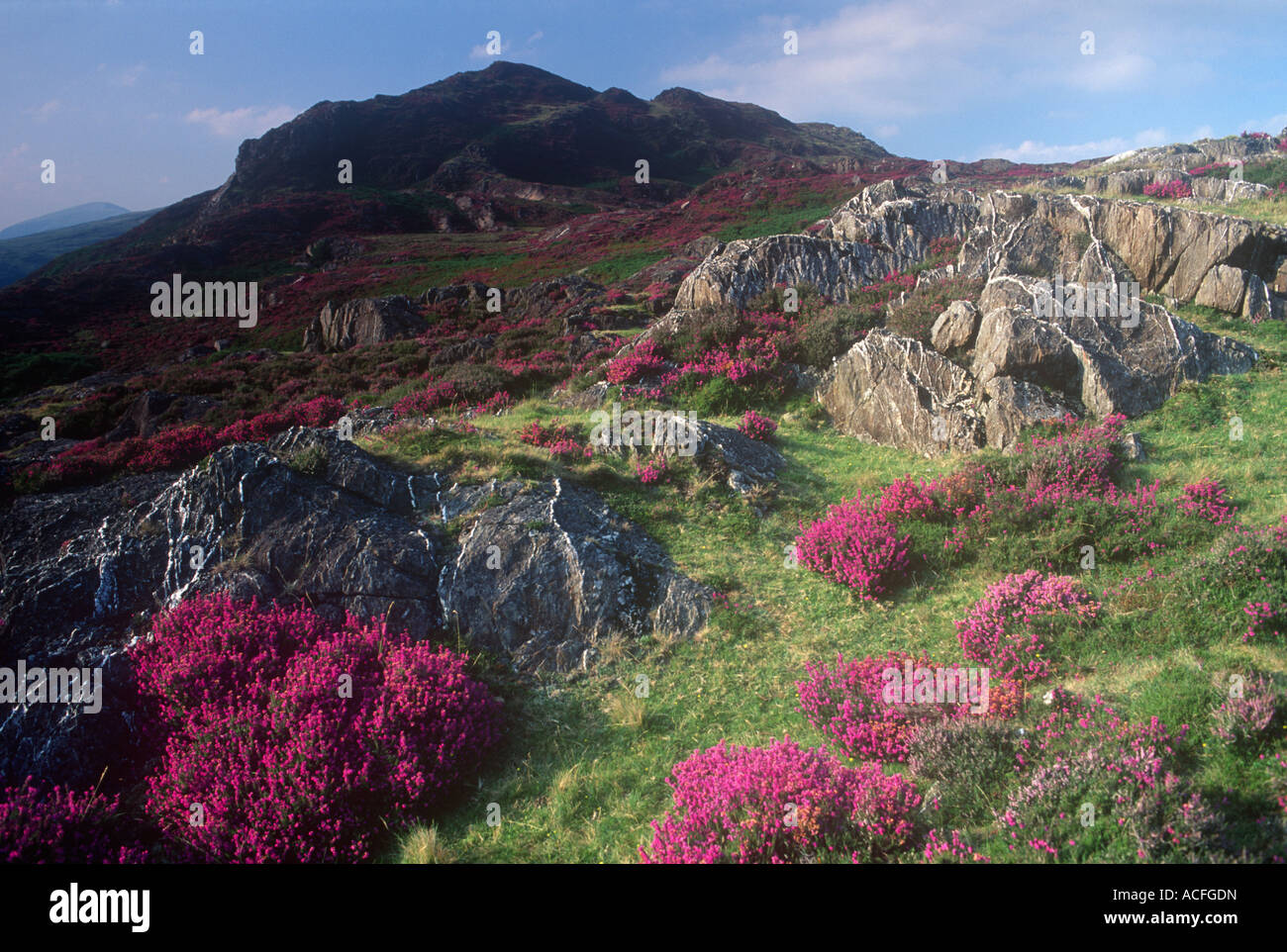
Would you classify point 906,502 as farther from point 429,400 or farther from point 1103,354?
point 429,400

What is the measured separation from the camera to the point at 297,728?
281 inches

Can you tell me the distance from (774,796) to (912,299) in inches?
726

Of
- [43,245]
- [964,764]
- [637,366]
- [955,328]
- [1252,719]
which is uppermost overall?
[43,245]

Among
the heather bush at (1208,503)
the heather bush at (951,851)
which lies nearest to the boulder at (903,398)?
the heather bush at (1208,503)

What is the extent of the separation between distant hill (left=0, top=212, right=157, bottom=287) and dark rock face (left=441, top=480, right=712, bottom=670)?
142953 mm

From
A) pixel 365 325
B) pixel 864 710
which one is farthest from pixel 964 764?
pixel 365 325

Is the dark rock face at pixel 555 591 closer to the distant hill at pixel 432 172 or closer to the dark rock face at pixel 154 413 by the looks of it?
the dark rock face at pixel 154 413

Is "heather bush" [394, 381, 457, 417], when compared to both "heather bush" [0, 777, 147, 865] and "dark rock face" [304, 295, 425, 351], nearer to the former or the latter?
"heather bush" [0, 777, 147, 865]

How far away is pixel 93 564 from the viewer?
30.5ft

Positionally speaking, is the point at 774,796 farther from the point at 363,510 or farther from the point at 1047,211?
the point at 1047,211

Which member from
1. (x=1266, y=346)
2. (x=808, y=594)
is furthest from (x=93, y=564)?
(x=1266, y=346)

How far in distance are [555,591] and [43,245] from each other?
20562 centimetres

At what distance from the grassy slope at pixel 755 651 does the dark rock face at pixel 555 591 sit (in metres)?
0.46

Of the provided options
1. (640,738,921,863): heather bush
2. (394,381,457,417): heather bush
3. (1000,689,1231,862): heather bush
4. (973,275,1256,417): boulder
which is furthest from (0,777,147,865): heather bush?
(973,275,1256,417): boulder
